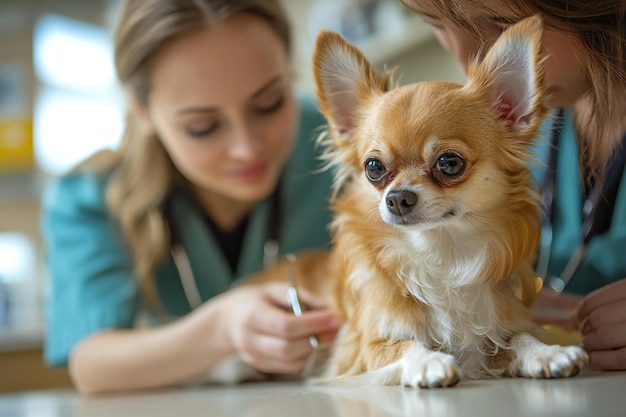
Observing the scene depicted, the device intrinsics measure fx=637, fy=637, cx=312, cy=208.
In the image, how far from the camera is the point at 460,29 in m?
0.77

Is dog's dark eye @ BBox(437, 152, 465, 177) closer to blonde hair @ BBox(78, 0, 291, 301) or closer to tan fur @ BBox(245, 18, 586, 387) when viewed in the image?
tan fur @ BBox(245, 18, 586, 387)

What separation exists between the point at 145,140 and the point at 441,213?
3.30ft

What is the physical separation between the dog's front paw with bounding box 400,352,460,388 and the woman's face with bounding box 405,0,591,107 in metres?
0.33

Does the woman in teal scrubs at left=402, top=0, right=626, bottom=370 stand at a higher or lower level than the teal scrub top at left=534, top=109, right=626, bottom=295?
higher

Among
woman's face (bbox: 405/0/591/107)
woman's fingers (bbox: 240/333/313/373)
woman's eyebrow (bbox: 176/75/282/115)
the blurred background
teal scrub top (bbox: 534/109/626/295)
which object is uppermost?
woman's face (bbox: 405/0/591/107)

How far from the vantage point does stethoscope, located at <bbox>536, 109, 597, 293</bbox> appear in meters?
0.97

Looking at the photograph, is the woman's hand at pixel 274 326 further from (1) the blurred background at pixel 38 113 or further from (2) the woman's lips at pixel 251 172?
(1) the blurred background at pixel 38 113

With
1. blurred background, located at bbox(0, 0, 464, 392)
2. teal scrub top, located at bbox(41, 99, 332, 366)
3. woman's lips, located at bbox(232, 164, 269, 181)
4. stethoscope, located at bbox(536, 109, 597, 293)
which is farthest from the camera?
blurred background, located at bbox(0, 0, 464, 392)

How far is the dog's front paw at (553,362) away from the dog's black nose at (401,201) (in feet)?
0.76

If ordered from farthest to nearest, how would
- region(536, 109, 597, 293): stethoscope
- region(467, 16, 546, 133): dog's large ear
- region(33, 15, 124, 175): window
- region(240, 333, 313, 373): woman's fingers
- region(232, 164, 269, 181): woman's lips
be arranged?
1. region(33, 15, 124, 175): window
2. region(232, 164, 269, 181): woman's lips
3. region(240, 333, 313, 373): woman's fingers
4. region(536, 109, 597, 293): stethoscope
5. region(467, 16, 546, 133): dog's large ear

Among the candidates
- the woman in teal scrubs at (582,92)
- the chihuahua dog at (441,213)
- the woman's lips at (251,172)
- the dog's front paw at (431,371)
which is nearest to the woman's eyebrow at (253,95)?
the woman's lips at (251,172)

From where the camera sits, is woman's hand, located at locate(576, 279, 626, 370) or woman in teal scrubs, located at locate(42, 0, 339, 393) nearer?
woman's hand, located at locate(576, 279, 626, 370)

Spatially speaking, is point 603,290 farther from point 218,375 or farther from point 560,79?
point 218,375

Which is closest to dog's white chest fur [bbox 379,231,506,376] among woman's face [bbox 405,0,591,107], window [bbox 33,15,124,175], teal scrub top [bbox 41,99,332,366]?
woman's face [bbox 405,0,591,107]
